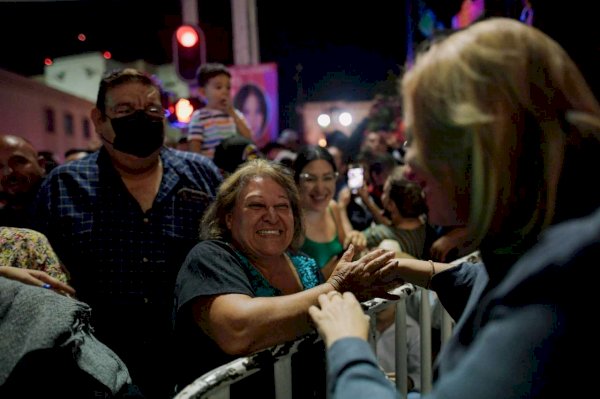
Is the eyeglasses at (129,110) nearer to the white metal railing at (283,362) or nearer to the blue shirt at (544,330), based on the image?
the white metal railing at (283,362)

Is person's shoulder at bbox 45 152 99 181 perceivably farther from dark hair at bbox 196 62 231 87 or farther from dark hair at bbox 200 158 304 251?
dark hair at bbox 196 62 231 87

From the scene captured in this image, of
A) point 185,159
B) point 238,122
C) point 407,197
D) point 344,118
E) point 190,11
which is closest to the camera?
point 185,159

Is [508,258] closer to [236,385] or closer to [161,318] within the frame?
[236,385]

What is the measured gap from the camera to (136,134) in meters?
2.72

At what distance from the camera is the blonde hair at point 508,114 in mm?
1018

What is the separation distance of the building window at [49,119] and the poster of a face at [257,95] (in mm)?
14146

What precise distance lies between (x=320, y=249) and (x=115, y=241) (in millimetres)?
1738

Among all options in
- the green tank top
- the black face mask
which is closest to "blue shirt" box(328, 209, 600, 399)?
the black face mask

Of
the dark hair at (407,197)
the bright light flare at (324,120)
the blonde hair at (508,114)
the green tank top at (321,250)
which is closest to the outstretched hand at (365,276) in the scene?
the blonde hair at (508,114)

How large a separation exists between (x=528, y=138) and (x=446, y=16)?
778cm

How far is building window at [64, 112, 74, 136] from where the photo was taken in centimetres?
2514

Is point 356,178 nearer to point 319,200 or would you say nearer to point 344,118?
point 319,200

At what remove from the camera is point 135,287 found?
2549 millimetres

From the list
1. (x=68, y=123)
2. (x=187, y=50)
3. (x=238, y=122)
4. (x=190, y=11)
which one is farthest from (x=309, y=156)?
(x=68, y=123)
